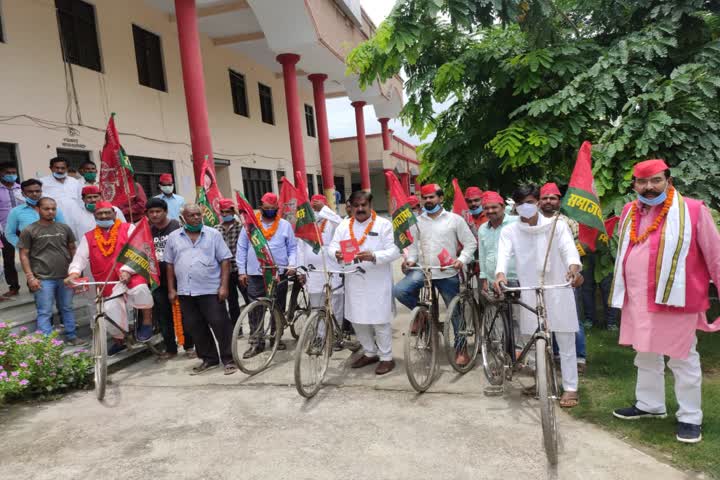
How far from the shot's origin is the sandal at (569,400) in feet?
12.7

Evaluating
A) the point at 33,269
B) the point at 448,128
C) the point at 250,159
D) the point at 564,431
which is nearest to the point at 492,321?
the point at 564,431

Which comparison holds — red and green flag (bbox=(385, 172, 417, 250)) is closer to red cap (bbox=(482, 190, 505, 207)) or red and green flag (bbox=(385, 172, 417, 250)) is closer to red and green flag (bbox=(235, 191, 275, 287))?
red cap (bbox=(482, 190, 505, 207))

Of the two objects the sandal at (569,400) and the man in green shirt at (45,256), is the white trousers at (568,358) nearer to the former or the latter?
the sandal at (569,400)

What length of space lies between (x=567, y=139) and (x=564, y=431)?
3.57 m

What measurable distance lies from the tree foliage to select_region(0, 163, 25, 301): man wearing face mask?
16.6ft

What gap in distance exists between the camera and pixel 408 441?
3.44 meters

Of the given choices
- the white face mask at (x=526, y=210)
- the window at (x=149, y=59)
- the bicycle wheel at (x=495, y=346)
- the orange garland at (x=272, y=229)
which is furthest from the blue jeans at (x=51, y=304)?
the window at (x=149, y=59)

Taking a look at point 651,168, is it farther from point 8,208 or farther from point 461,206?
point 8,208

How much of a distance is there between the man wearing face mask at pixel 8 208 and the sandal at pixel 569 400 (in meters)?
6.96

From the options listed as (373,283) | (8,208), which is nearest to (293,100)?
(8,208)

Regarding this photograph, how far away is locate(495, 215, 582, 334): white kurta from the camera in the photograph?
12.6 feet

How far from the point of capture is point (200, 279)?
16.5 ft

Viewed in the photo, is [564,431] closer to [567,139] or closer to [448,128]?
[567,139]

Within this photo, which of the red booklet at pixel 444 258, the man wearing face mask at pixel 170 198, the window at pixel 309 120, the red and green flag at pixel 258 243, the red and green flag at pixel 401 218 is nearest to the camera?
the red and green flag at pixel 401 218
